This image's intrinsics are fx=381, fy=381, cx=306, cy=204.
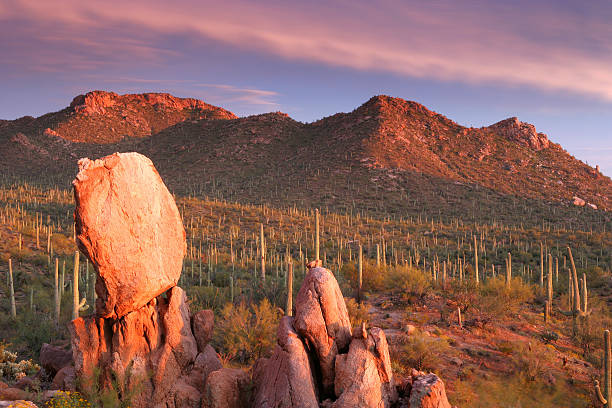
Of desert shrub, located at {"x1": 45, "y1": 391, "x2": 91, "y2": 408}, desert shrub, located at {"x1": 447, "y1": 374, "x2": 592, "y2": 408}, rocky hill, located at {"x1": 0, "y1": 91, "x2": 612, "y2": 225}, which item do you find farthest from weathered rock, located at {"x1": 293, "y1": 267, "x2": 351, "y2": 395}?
rocky hill, located at {"x1": 0, "y1": 91, "x2": 612, "y2": 225}

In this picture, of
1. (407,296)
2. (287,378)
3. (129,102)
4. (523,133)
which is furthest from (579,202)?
(129,102)

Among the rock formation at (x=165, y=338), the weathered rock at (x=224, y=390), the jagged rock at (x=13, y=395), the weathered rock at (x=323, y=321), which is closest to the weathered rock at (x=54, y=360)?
the rock formation at (x=165, y=338)

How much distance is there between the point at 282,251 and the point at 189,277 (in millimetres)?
11773

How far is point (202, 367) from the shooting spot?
8.94 m

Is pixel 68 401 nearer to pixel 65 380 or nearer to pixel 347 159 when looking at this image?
pixel 65 380

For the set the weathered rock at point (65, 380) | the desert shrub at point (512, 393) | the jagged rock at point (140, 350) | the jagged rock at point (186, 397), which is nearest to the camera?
the jagged rock at point (186, 397)

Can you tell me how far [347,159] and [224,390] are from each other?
65471 millimetres

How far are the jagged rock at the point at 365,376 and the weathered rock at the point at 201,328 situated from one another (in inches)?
137

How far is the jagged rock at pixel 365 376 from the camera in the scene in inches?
298

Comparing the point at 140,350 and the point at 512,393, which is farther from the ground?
the point at 140,350

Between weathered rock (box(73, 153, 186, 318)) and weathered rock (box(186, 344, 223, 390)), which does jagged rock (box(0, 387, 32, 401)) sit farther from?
weathered rock (box(186, 344, 223, 390))

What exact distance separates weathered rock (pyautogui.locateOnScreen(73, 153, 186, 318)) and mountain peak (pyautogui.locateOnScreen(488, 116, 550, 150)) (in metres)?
96.7

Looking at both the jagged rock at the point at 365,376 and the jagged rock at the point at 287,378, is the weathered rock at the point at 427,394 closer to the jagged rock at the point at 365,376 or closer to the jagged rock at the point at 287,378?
the jagged rock at the point at 365,376

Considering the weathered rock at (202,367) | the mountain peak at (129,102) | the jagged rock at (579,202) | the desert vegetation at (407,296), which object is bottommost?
the desert vegetation at (407,296)
